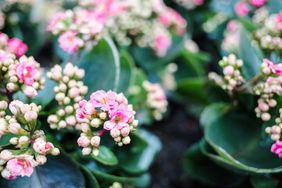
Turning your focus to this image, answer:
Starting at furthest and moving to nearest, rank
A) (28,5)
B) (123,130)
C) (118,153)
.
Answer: (28,5) → (118,153) → (123,130)

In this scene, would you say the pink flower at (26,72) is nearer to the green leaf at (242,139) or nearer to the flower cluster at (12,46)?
the flower cluster at (12,46)

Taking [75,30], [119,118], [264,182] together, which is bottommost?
[264,182]

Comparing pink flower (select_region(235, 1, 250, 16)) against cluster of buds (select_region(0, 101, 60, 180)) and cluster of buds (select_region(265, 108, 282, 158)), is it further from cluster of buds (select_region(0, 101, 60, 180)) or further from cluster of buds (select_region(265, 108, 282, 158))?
cluster of buds (select_region(0, 101, 60, 180))

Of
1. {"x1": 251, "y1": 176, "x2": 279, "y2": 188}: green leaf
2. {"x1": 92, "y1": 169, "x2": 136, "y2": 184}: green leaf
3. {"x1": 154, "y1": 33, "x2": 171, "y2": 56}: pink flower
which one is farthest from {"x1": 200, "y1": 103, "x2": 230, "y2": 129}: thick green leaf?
{"x1": 154, "y1": 33, "x2": 171, "y2": 56}: pink flower

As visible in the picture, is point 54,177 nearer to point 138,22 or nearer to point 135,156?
point 135,156

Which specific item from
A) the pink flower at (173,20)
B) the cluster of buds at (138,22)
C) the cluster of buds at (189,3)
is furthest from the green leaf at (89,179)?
the cluster of buds at (189,3)

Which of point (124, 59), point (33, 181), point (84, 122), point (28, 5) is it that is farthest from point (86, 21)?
point (28, 5)

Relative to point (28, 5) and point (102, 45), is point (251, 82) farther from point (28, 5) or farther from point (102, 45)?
point (28, 5)

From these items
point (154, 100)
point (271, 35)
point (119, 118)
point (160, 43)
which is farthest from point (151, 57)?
point (119, 118)
